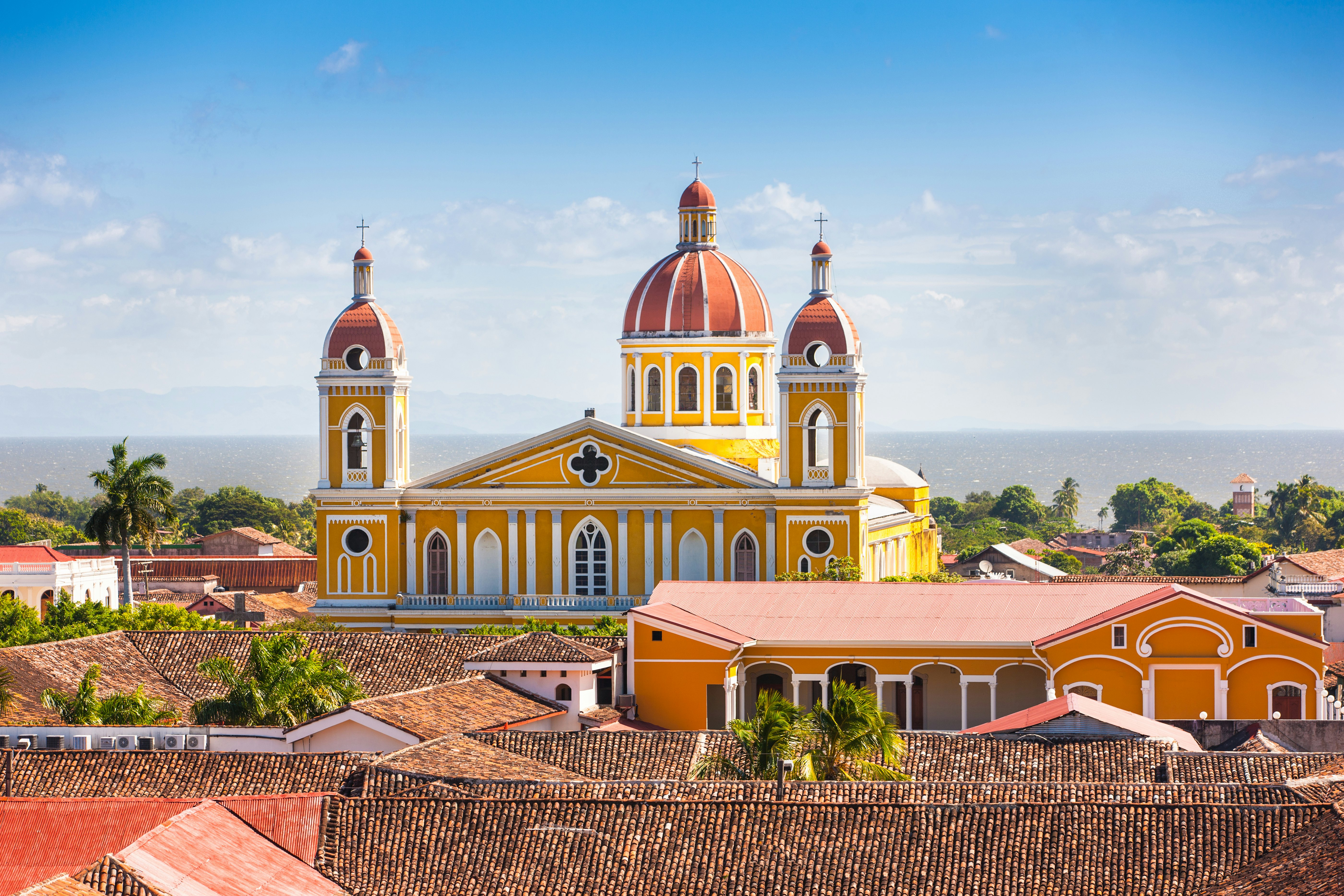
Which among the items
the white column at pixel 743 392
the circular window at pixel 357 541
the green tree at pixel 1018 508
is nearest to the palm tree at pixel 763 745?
the circular window at pixel 357 541

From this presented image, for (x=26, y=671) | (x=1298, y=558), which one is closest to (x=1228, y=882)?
(x=26, y=671)

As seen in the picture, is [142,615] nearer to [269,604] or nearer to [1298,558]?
[269,604]

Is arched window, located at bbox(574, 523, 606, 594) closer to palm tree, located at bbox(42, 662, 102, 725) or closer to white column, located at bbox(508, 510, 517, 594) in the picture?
white column, located at bbox(508, 510, 517, 594)

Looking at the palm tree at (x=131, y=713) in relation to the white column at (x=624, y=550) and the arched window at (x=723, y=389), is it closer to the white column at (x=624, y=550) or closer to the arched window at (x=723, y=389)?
the white column at (x=624, y=550)

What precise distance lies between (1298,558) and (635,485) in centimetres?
2540

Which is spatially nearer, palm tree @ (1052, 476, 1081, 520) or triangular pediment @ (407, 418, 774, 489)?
triangular pediment @ (407, 418, 774, 489)

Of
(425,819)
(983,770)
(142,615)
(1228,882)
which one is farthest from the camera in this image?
(142,615)

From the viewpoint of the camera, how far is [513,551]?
53812mm

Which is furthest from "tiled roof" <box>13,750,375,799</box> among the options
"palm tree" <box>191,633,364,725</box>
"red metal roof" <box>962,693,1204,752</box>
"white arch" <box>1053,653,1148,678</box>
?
"white arch" <box>1053,653,1148,678</box>

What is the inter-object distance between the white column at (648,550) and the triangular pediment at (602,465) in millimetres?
868

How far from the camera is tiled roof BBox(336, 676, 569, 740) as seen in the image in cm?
3331

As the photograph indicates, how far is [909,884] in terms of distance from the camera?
22.8m

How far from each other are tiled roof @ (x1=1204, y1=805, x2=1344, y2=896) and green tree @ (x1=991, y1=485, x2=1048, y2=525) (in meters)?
110

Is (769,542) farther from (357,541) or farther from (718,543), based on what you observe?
(357,541)
